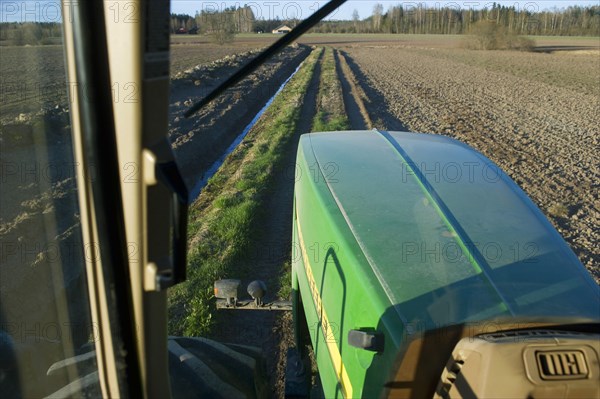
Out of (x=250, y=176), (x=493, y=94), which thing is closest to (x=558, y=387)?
(x=250, y=176)

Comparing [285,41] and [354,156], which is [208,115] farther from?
[285,41]

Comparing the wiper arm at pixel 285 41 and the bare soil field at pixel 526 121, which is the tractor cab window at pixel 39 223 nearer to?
the wiper arm at pixel 285 41

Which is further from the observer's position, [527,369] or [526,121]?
[526,121]

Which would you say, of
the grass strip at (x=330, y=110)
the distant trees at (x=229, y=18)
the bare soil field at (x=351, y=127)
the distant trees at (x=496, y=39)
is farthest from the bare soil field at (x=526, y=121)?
the distant trees at (x=496, y=39)

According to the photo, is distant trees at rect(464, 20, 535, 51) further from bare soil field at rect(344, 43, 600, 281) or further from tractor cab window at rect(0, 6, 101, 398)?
tractor cab window at rect(0, 6, 101, 398)

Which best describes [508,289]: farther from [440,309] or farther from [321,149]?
[321,149]

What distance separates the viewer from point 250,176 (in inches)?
345

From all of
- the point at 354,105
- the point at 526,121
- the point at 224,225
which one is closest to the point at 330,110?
the point at 354,105

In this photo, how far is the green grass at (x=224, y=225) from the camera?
4.76 meters

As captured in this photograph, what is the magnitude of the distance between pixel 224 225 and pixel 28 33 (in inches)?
218

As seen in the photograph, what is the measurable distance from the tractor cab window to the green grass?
304 centimetres

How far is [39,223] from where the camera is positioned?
51.3 inches

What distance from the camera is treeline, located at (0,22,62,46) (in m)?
1.08

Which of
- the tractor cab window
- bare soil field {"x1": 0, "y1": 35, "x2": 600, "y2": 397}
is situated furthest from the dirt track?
the tractor cab window
